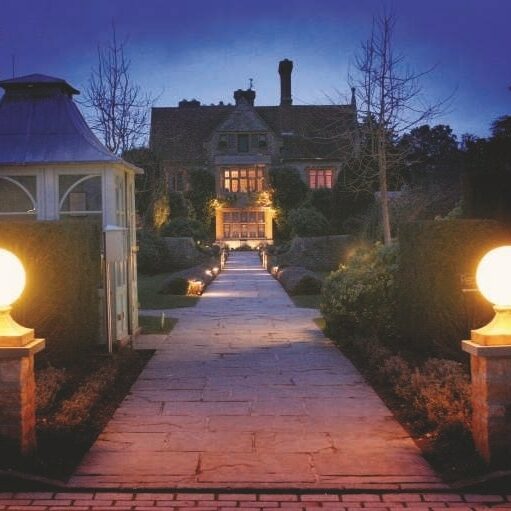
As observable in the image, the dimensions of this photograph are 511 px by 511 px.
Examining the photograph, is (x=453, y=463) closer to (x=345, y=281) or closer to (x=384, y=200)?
(x=345, y=281)

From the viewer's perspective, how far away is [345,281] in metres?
11.2

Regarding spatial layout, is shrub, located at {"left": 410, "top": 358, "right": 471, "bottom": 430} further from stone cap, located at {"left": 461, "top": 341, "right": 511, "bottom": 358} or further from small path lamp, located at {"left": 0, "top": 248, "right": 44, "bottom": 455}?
small path lamp, located at {"left": 0, "top": 248, "right": 44, "bottom": 455}

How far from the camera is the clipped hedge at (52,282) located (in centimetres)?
809

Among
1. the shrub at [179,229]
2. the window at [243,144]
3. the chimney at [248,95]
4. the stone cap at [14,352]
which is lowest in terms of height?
the stone cap at [14,352]

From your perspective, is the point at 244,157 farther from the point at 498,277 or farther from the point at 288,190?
the point at 498,277

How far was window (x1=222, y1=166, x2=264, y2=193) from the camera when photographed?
49.6m

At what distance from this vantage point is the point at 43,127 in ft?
36.7

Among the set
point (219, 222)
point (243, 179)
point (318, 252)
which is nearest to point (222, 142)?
point (243, 179)

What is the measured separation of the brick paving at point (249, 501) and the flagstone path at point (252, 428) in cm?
13

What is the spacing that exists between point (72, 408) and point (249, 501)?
2.42 metres

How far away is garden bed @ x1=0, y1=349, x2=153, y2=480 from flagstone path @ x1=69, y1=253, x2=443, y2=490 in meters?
0.14

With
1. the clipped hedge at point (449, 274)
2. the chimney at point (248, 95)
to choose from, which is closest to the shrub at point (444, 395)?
the clipped hedge at point (449, 274)

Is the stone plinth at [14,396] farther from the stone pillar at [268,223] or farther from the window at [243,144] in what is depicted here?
the window at [243,144]

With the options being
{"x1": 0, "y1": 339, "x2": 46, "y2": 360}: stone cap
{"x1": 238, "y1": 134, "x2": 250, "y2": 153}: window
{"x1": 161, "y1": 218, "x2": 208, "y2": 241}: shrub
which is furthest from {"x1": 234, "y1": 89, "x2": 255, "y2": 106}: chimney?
{"x1": 0, "y1": 339, "x2": 46, "y2": 360}: stone cap
